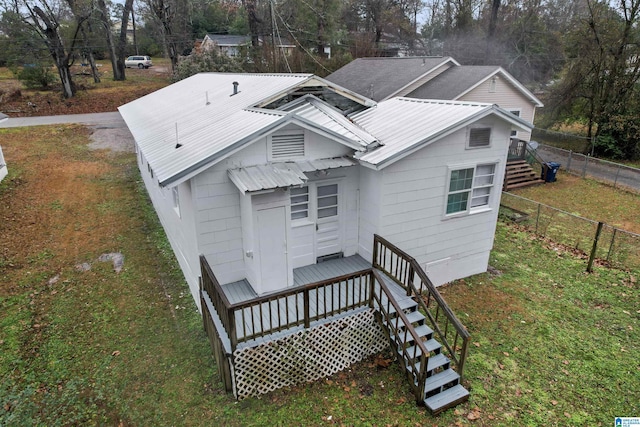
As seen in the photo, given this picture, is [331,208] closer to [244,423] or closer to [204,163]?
[204,163]

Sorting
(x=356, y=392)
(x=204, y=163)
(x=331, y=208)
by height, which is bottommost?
(x=356, y=392)

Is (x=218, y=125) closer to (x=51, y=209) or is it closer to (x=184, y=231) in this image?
(x=184, y=231)

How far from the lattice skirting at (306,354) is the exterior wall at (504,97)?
614 inches

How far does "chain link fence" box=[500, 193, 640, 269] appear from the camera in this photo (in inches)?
455

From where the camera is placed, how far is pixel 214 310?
24.5 feet

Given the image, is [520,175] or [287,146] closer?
[287,146]

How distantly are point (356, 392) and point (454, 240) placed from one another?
4.64 metres

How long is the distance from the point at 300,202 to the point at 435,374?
4.30m

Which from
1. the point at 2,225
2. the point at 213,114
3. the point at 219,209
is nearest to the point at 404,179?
the point at 219,209

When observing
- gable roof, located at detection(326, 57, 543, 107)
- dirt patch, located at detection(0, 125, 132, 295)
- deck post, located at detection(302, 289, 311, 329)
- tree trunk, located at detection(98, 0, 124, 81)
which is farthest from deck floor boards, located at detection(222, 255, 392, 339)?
tree trunk, located at detection(98, 0, 124, 81)

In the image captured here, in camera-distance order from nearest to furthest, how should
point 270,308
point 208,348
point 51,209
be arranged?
point 270,308, point 208,348, point 51,209

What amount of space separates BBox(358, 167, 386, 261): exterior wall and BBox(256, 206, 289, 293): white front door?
212cm

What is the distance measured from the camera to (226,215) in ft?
26.1

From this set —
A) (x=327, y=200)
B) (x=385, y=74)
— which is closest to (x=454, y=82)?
(x=385, y=74)
